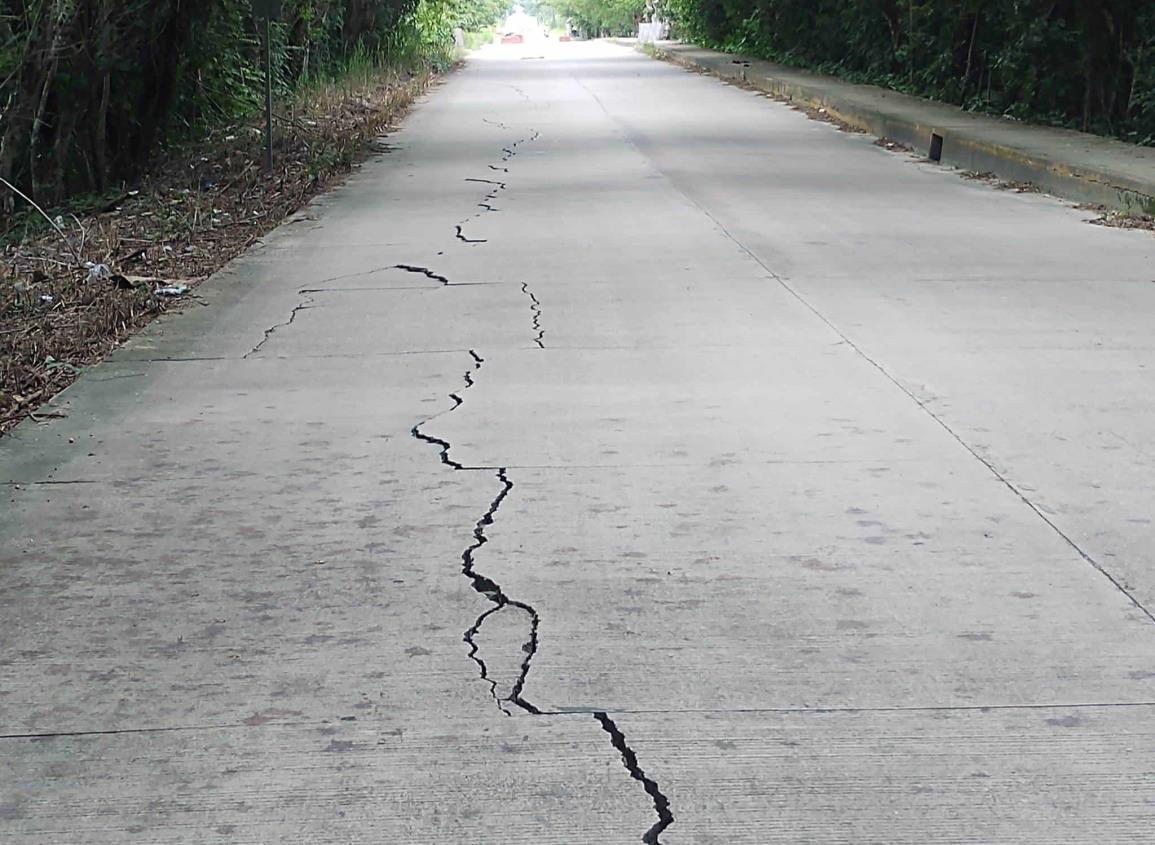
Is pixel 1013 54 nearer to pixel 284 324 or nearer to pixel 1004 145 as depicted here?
pixel 1004 145

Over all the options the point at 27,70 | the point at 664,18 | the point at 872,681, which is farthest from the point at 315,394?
the point at 664,18

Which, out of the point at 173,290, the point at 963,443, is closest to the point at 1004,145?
the point at 173,290

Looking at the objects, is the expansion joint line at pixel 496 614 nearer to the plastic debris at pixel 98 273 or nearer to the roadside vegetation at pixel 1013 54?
the plastic debris at pixel 98 273

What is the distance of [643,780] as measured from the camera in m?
3.70

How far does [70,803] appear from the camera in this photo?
3.63 m

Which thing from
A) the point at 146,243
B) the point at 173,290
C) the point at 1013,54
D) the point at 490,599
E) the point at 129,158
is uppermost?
the point at 1013,54

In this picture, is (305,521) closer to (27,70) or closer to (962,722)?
(962,722)

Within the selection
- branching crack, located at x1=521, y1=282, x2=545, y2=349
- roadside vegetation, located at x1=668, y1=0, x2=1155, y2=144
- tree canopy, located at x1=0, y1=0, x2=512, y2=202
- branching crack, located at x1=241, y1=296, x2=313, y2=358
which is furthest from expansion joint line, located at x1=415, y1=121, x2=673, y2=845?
roadside vegetation, located at x1=668, y1=0, x2=1155, y2=144

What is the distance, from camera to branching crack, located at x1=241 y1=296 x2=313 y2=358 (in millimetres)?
8570

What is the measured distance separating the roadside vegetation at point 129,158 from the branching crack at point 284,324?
816 mm

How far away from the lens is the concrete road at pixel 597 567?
3666 millimetres

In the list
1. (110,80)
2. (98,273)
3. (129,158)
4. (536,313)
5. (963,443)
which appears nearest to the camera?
(963,443)

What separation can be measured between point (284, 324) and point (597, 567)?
4693 mm

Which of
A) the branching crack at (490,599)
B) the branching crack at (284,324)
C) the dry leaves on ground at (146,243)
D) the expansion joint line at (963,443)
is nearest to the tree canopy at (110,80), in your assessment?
the dry leaves on ground at (146,243)
